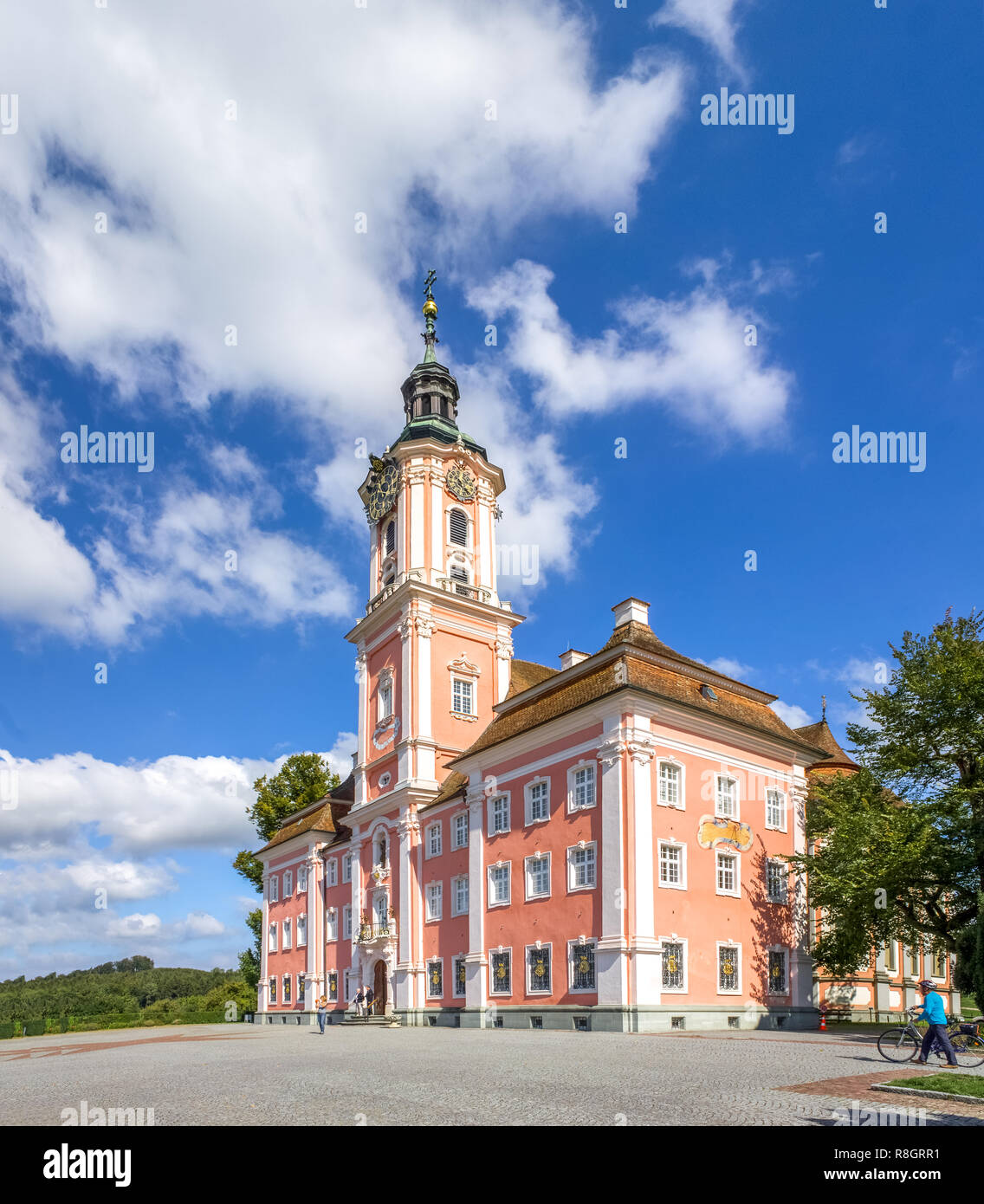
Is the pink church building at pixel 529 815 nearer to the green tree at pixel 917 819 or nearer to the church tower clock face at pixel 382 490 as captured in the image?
the church tower clock face at pixel 382 490

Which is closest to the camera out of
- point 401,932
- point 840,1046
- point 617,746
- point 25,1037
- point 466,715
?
point 840,1046

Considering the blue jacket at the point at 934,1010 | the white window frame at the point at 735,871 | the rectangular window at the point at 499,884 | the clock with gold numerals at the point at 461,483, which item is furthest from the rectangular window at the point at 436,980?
the blue jacket at the point at 934,1010

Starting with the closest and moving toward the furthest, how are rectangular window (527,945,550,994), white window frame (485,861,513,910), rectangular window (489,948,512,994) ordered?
rectangular window (527,945,550,994)
rectangular window (489,948,512,994)
white window frame (485,861,513,910)

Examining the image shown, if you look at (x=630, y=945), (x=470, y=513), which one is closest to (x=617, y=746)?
(x=630, y=945)

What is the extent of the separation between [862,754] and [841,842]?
11.8 ft

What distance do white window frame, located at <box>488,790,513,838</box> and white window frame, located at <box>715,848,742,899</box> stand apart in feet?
24.5

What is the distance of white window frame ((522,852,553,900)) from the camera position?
108 ft

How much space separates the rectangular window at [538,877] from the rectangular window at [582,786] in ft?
7.66

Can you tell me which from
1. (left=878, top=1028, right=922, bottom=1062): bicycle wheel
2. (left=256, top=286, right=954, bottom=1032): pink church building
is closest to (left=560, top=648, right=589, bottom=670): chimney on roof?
(left=256, top=286, right=954, bottom=1032): pink church building

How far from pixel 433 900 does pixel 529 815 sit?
916 cm

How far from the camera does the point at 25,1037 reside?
4878 centimetres

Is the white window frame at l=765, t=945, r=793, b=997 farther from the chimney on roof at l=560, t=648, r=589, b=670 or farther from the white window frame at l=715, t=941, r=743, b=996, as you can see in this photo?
the chimney on roof at l=560, t=648, r=589, b=670
